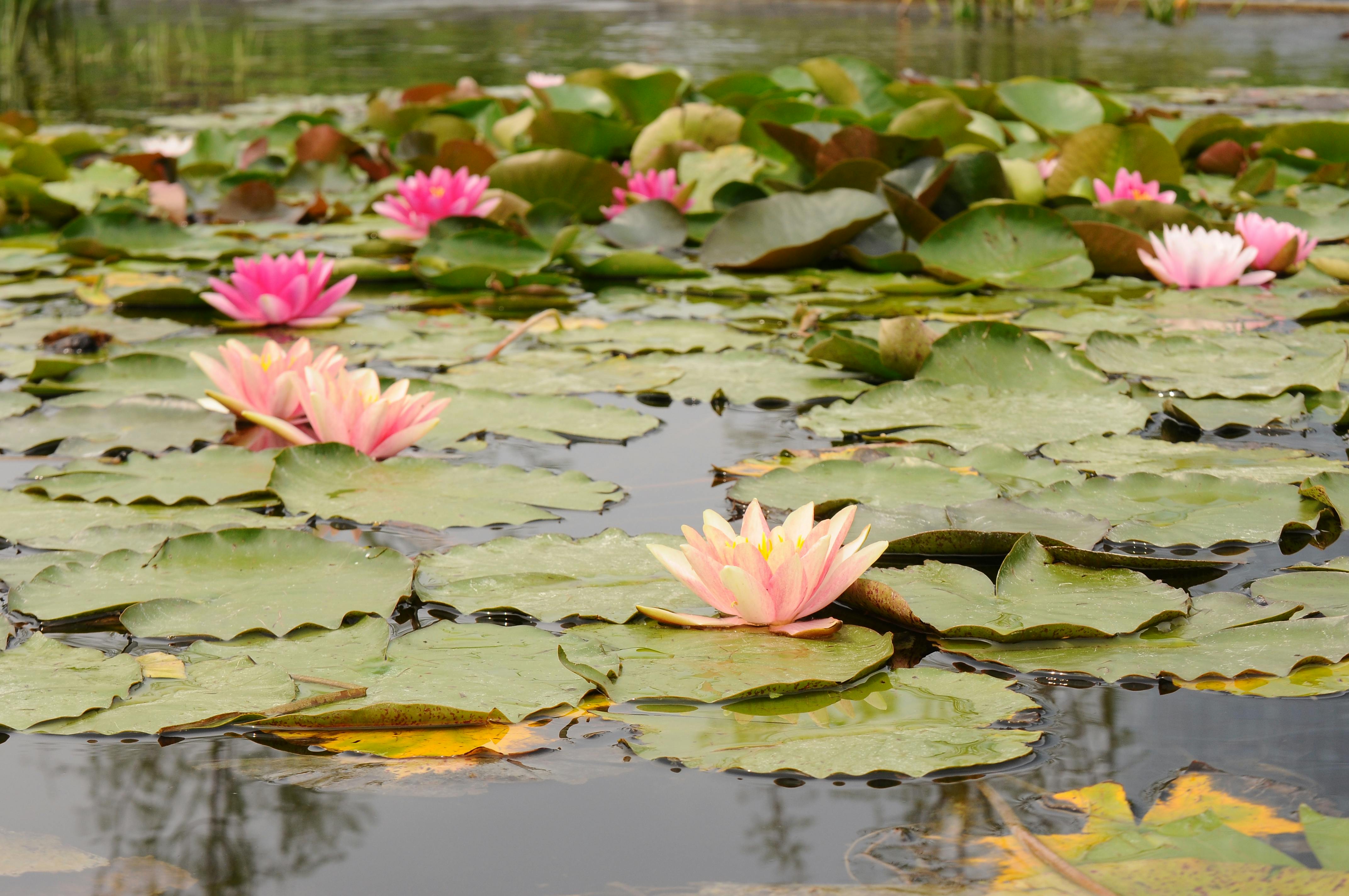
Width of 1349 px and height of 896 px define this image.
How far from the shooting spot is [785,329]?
8.71 ft

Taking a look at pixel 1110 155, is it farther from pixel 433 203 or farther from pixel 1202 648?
pixel 1202 648

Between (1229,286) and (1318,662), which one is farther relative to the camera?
(1229,286)

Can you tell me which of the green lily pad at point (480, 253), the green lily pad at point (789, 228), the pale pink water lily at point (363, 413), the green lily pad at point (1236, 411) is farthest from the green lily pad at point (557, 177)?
the green lily pad at point (1236, 411)

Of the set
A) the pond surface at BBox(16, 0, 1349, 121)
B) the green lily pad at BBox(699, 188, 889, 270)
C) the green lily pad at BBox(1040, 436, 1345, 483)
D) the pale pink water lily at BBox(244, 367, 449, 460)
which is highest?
the pond surface at BBox(16, 0, 1349, 121)

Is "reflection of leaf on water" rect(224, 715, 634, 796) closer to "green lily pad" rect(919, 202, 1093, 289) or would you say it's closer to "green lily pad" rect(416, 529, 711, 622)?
"green lily pad" rect(416, 529, 711, 622)

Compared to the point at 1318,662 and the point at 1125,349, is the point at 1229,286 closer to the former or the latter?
the point at 1125,349

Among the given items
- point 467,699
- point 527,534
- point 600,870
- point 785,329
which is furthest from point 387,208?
point 600,870

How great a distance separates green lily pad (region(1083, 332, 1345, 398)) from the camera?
79.9 inches

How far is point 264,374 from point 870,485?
37.5 inches

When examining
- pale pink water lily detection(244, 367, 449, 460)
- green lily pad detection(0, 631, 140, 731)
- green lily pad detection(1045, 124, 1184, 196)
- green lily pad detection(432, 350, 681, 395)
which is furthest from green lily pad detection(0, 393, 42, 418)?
green lily pad detection(1045, 124, 1184, 196)

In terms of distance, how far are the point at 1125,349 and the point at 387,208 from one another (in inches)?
81.6

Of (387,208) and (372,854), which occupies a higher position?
(387,208)

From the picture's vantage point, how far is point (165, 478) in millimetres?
1736

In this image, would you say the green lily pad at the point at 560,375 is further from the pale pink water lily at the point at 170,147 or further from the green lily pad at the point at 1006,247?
the pale pink water lily at the point at 170,147
